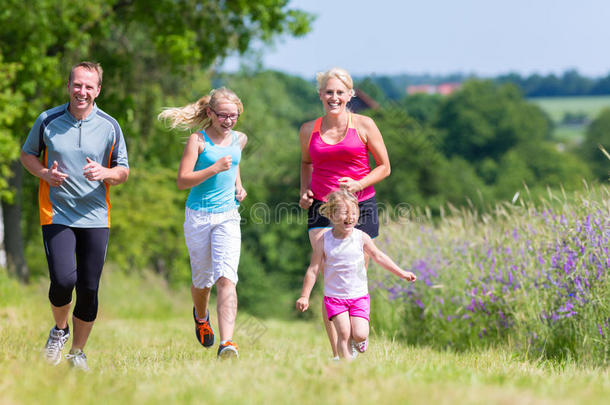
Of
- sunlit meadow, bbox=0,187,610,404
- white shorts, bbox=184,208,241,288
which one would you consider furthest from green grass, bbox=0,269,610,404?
white shorts, bbox=184,208,241,288

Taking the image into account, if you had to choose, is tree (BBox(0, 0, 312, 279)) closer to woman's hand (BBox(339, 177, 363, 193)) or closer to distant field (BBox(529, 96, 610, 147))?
woman's hand (BBox(339, 177, 363, 193))

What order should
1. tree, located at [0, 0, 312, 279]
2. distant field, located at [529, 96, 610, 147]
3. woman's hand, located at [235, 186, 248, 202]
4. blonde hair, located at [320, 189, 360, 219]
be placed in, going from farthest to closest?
distant field, located at [529, 96, 610, 147] < tree, located at [0, 0, 312, 279] < woman's hand, located at [235, 186, 248, 202] < blonde hair, located at [320, 189, 360, 219]

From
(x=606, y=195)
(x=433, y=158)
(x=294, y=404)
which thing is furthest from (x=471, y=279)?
(x=433, y=158)

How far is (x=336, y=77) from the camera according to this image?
18.6 ft

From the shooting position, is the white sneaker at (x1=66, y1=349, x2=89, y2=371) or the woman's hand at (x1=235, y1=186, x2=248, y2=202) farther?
the woman's hand at (x1=235, y1=186, x2=248, y2=202)

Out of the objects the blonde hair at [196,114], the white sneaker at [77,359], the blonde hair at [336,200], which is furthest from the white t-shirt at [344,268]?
the white sneaker at [77,359]

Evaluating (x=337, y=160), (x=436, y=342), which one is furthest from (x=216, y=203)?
(x=436, y=342)

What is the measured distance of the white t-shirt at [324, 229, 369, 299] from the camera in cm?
529

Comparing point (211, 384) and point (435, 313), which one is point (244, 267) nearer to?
point (435, 313)

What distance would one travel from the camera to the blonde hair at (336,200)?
5.33 meters

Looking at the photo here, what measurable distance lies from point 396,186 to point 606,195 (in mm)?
30164

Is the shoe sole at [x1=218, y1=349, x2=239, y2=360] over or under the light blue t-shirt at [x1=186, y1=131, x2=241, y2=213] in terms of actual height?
under

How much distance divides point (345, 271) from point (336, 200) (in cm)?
53

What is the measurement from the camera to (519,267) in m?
7.55
